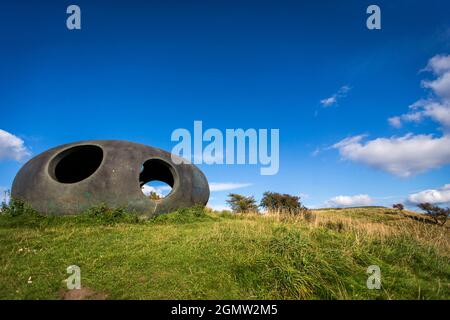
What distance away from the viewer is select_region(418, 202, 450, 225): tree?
77.0 ft

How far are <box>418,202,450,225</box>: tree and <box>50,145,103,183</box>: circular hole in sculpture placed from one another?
90.1 ft

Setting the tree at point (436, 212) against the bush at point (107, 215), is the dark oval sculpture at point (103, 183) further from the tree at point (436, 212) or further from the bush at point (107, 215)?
the tree at point (436, 212)

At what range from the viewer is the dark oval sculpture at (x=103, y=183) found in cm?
1074

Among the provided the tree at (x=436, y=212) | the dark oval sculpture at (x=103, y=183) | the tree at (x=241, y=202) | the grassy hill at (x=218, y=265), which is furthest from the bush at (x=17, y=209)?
the tree at (x=436, y=212)

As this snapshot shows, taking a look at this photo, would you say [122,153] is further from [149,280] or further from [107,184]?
[149,280]

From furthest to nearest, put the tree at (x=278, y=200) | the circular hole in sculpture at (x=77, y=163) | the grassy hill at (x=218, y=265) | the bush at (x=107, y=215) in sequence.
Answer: the tree at (x=278, y=200), the circular hole in sculpture at (x=77, y=163), the bush at (x=107, y=215), the grassy hill at (x=218, y=265)

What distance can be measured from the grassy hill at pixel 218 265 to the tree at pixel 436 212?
19838mm

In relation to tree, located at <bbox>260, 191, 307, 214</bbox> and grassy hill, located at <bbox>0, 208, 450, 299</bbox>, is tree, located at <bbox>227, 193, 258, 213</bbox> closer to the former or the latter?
tree, located at <bbox>260, 191, 307, 214</bbox>

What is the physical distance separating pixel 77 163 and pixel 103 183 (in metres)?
5.33

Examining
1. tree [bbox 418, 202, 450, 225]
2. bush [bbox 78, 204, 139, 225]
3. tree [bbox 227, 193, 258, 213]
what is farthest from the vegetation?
bush [bbox 78, 204, 139, 225]

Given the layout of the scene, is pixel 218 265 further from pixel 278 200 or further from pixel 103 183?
pixel 278 200

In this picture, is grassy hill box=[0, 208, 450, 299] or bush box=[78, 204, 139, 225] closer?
grassy hill box=[0, 208, 450, 299]
